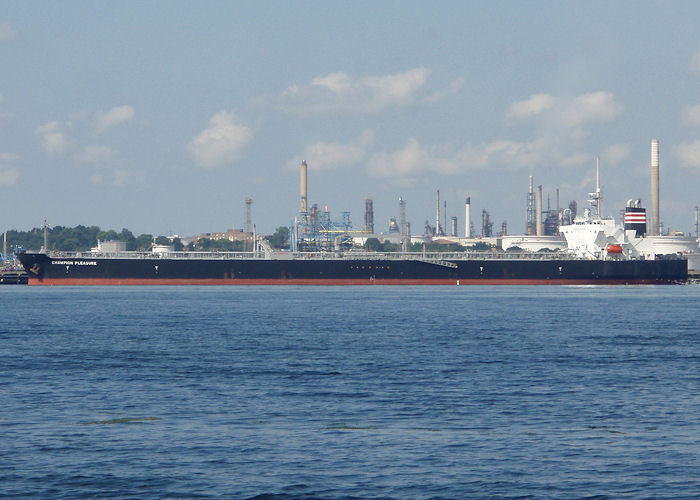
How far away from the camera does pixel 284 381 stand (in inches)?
1341

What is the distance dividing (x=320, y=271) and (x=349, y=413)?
324 ft

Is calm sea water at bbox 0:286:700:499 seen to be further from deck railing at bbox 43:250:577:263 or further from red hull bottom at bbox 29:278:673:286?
deck railing at bbox 43:250:577:263

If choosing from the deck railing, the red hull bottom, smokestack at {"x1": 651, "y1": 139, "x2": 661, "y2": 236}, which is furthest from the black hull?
smokestack at {"x1": 651, "y1": 139, "x2": 661, "y2": 236}

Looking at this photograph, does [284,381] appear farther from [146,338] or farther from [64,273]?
[64,273]

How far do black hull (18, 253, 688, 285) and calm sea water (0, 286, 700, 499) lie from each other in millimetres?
68372

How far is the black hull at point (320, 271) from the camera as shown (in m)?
125

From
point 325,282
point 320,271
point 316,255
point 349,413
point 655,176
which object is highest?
point 655,176

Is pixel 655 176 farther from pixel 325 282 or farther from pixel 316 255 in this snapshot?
pixel 325 282

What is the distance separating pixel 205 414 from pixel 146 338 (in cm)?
2527

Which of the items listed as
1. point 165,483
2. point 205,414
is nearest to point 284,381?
point 205,414

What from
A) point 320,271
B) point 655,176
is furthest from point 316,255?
point 655,176

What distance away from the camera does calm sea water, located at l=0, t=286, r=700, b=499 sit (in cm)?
2009

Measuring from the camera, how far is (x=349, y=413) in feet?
90.2

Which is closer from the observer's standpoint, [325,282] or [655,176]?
[325,282]
